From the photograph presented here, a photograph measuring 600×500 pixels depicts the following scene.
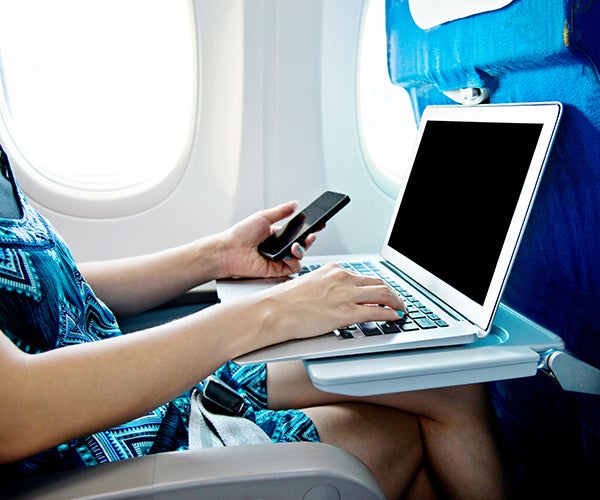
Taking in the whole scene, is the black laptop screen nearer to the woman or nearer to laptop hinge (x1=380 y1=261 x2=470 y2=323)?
laptop hinge (x1=380 y1=261 x2=470 y2=323)

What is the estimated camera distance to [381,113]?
76.9 inches

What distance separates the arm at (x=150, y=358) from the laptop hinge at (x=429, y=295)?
12 centimetres

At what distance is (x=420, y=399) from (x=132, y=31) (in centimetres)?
141

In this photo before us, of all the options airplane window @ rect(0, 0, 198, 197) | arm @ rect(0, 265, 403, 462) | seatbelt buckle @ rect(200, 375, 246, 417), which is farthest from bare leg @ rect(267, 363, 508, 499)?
airplane window @ rect(0, 0, 198, 197)

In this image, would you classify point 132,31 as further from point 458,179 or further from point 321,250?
point 458,179

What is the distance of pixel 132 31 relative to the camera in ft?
5.82

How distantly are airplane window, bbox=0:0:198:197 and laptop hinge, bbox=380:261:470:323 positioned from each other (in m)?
0.85

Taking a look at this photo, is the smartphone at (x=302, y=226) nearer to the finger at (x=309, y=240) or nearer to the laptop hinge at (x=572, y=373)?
the finger at (x=309, y=240)

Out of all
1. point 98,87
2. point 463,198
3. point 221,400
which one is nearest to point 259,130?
point 98,87

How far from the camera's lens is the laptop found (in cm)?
85

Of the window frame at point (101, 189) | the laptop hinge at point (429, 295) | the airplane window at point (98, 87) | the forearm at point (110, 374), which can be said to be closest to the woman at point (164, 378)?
the forearm at point (110, 374)

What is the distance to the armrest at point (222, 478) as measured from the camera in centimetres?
63

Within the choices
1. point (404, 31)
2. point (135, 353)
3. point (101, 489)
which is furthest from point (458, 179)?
point (101, 489)

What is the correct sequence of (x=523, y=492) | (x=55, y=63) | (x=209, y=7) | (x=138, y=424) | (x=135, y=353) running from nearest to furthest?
(x=135, y=353) < (x=138, y=424) < (x=523, y=492) < (x=209, y=7) < (x=55, y=63)
